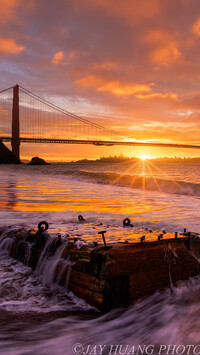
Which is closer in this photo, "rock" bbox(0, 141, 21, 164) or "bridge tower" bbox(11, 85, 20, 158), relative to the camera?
"bridge tower" bbox(11, 85, 20, 158)

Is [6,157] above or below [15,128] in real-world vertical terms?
below

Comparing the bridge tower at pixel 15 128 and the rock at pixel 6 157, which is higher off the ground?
the bridge tower at pixel 15 128

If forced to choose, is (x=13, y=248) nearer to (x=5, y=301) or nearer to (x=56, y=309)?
(x=5, y=301)

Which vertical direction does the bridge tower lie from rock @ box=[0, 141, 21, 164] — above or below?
above

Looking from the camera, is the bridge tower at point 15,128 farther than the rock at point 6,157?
No

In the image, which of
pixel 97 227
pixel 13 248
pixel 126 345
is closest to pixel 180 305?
pixel 126 345

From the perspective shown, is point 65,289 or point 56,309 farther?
point 65,289

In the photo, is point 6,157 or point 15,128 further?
point 6,157

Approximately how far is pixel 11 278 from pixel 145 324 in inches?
78.7

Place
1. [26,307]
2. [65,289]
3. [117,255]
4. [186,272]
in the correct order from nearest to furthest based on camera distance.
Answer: [117,255], [26,307], [65,289], [186,272]

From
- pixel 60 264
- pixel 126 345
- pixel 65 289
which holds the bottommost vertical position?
pixel 126 345

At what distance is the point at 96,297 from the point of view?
3.18m

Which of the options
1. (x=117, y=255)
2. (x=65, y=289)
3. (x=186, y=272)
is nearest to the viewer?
(x=117, y=255)

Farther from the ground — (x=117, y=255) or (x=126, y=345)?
(x=117, y=255)
